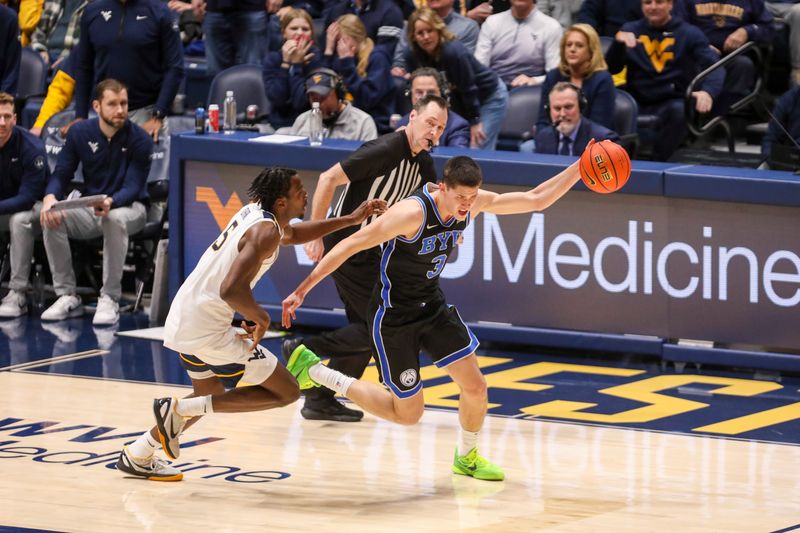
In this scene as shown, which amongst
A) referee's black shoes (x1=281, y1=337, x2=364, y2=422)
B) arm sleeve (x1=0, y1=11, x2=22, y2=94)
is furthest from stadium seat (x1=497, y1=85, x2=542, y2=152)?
arm sleeve (x1=0, y1=11, x2=22, y2=94)

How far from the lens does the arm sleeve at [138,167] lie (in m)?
11.6

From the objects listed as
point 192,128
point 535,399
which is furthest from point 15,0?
point 535,399

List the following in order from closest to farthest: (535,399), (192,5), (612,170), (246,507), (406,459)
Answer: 1. (246,507)
2. (612,170)
3. (406,459)
4. (535,399)
5. (192,5)

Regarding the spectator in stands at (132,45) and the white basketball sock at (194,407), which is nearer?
the white basketball sock at (194,407)

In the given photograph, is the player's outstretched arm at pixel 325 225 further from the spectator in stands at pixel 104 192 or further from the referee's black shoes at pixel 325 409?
the spectator in stands at pixel 104 192

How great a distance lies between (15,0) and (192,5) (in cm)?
222

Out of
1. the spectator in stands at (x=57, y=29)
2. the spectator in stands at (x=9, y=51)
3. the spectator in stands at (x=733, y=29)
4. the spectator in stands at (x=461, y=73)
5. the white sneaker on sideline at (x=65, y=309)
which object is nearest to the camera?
the white sneaker on sideline at (x=65, y=309)

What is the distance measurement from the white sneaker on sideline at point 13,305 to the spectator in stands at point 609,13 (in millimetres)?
5437

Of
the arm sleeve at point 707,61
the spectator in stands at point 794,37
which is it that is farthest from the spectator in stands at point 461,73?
the spectator in stands at point 794,37

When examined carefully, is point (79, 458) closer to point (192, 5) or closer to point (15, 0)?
point (192, 5)

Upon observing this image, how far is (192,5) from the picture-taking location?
14750 millimetres

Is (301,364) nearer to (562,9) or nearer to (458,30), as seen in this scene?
(458,30)

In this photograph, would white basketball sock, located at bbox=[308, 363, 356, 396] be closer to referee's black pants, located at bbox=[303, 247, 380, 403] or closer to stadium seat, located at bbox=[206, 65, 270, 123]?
referee's black pants, located at bbox=[303, 247, 380, 403]

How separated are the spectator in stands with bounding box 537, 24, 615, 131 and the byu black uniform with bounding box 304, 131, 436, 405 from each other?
2948 mm
